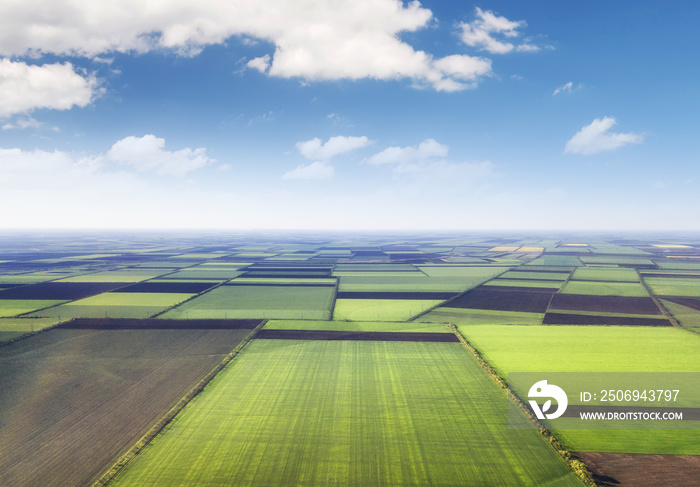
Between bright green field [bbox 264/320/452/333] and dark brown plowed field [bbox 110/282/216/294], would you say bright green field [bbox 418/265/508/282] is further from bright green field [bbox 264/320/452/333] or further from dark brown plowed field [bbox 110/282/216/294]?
dark brown plowed field [bbox 110/282/216/294]

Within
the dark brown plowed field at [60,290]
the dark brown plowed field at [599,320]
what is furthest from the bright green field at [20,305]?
the dark brown plowed field at [599,320]

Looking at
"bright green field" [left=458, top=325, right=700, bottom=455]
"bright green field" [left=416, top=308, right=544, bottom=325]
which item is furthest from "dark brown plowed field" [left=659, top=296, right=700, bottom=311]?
"bright green field" [left=416, top=308, right=544, bottom=325]

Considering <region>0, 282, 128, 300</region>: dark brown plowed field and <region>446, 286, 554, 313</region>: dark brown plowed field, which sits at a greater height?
<region>0, 282, 128, 300</region>: dark brown plowed field

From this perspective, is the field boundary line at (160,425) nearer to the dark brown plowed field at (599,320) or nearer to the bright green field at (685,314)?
the dark brown plowed field at (599,320)

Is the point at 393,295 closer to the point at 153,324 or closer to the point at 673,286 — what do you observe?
the point at 153,324

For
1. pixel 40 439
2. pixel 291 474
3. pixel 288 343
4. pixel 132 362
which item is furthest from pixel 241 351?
pixel 291 474

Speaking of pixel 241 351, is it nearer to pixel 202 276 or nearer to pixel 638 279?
pixel 202 276
